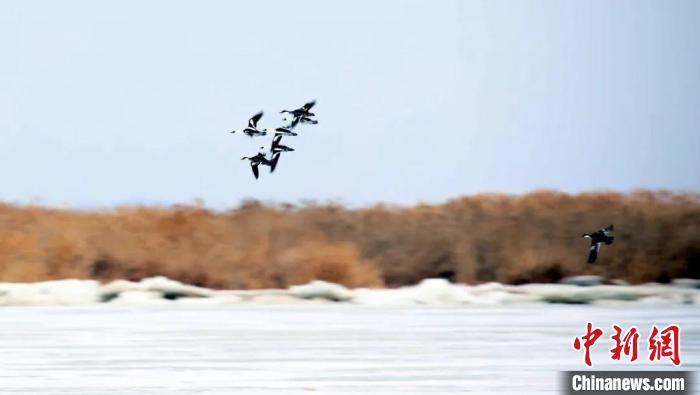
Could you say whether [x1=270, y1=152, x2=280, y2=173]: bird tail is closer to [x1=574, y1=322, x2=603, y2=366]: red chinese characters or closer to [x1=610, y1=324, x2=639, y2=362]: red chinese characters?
[x1=574, y1=322, x2=603, y2=366]: red chinese characters

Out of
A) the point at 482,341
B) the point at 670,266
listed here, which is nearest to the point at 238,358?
the point at 482,341

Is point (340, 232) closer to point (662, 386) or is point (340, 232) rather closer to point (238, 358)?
point (238, 358)

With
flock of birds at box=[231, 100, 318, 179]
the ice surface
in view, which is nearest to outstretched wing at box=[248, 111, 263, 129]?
flock of birds at box=[231, 100, 318, 179]

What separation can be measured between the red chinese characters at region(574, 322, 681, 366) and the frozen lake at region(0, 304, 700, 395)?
13 centimetres

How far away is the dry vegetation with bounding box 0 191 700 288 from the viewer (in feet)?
86.9

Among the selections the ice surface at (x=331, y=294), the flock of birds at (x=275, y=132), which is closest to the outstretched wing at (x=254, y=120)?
the flock of birds at (x=275, y=132)

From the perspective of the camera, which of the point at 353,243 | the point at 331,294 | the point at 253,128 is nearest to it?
the point at 253,128

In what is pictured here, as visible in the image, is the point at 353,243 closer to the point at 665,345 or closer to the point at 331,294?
the point at 331,294

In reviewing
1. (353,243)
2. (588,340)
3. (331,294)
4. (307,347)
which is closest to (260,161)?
(307,347)

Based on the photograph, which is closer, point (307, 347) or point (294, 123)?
point (294, 123)

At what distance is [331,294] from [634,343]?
26.7ft

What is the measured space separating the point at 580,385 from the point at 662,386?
76 cm

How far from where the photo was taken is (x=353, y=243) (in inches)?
1074

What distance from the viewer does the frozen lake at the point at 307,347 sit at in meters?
15.2
